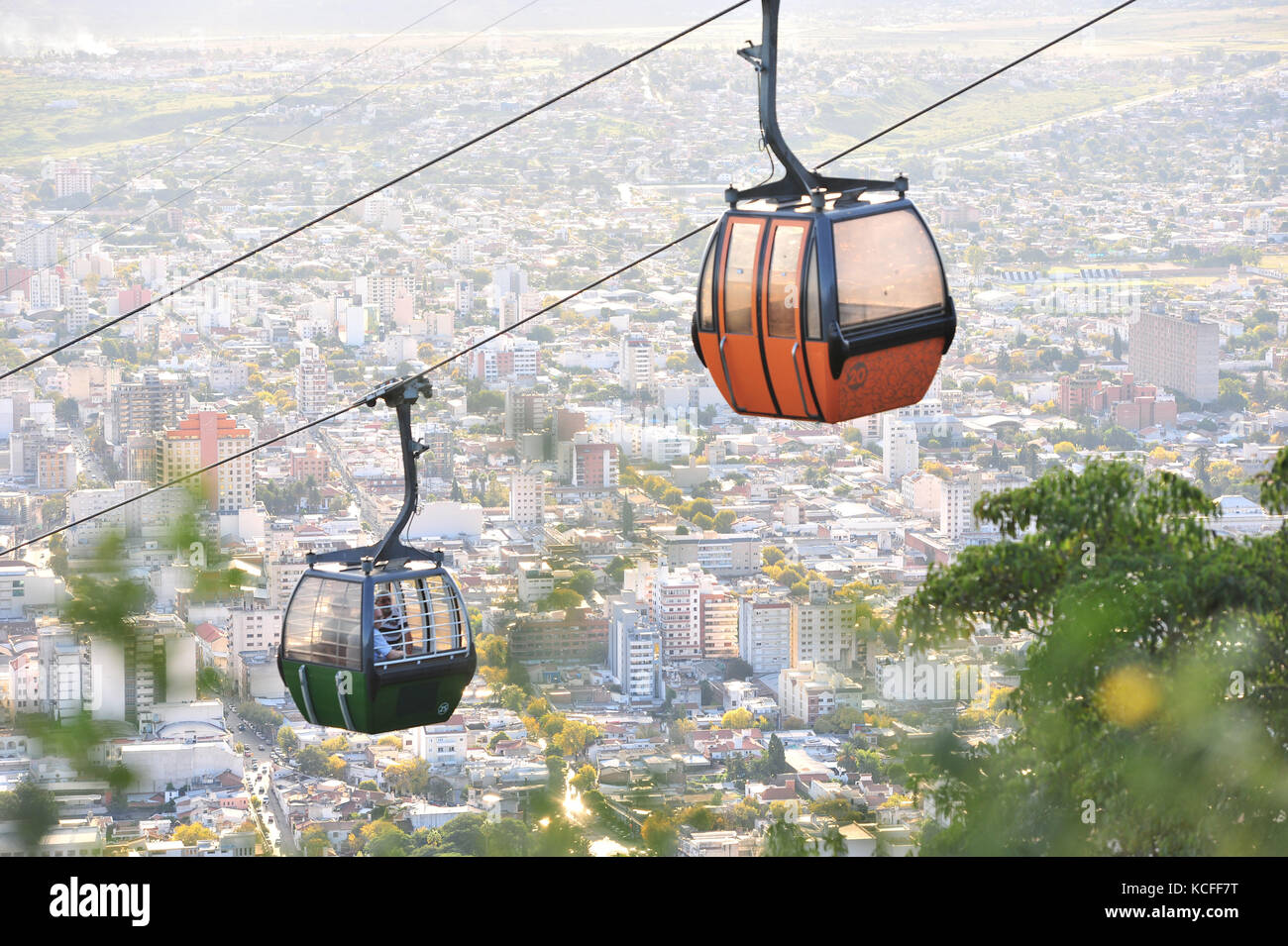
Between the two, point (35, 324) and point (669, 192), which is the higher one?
point (669, 192)

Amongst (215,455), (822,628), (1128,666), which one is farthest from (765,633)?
(1128,666)


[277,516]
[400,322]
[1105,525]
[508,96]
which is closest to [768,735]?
[277,516]

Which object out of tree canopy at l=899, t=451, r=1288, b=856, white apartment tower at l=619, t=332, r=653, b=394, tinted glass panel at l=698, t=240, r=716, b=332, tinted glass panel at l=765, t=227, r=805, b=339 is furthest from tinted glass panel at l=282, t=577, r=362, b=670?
white apartment tower at l=619, t=332, r=653, b=394

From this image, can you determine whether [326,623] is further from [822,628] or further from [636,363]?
[636,363]

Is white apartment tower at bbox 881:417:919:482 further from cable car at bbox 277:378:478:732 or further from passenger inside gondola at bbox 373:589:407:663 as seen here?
passenger inside gondola at bbox 373:589:407:663
